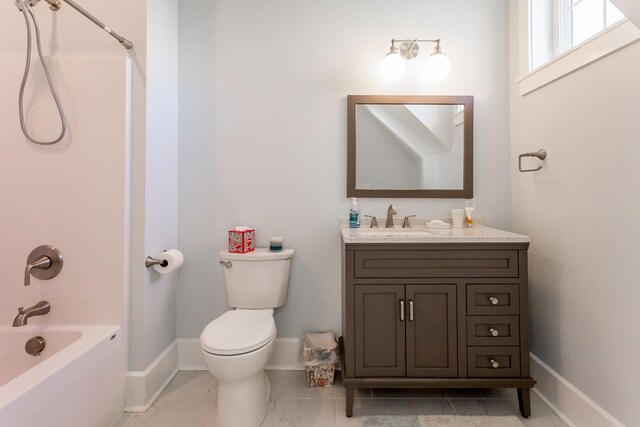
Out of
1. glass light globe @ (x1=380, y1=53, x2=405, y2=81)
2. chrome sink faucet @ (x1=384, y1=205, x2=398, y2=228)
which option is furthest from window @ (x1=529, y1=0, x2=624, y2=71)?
chrome sink faucet @ (x1=384, y1=205, x2=398, y2=228)

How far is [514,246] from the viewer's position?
61.4 inches

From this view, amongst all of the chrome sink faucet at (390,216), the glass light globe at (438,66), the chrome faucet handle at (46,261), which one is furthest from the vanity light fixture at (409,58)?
the chrome faucet handle at (46,261)

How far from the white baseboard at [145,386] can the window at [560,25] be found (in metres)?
2.82

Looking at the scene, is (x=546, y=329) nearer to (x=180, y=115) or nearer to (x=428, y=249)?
(x=428, y=249)

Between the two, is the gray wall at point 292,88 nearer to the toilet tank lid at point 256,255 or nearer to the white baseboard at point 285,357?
the toilet tank lid at point 256,255

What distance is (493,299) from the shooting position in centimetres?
156

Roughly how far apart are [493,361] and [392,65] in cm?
175

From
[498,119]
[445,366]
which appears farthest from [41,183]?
[498,119]

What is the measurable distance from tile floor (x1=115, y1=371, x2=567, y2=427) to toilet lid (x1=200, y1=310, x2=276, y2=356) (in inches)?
17.9

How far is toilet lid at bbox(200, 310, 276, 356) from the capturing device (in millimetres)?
1395

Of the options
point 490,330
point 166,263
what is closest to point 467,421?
point 490,330

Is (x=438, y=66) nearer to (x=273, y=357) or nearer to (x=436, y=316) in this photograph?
(x=436, y=316)

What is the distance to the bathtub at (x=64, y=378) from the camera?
3.44 ft

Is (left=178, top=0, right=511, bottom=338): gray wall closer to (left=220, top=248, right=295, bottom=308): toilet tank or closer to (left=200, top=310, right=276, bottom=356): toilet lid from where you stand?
(left=220, top=248, right=295, bottom=308): toilet tank
